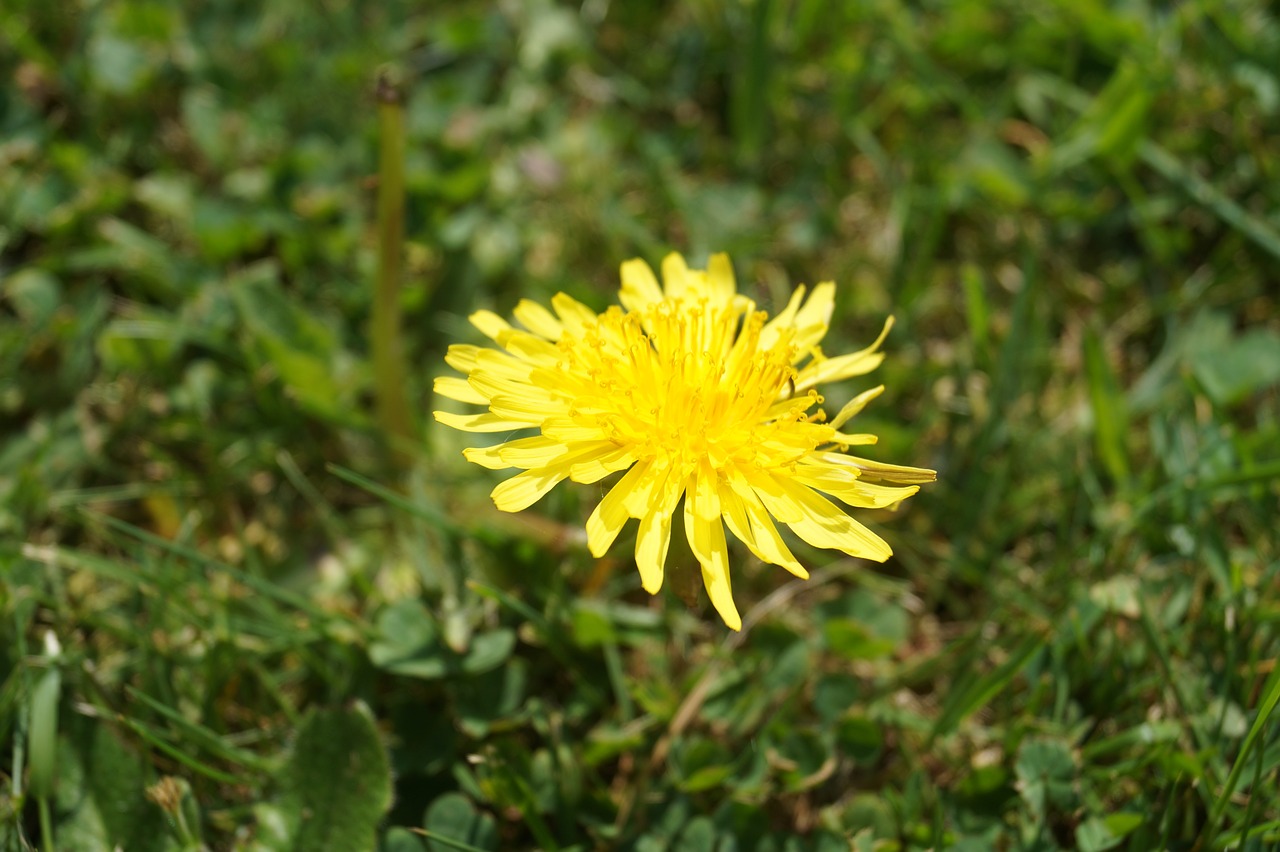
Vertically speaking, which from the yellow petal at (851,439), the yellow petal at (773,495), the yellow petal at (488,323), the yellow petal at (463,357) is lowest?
the yellow petal at (773,495)

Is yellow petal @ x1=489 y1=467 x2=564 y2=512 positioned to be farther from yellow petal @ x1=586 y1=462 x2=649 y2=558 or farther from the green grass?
the green grass

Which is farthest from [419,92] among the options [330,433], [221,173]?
[330,433]

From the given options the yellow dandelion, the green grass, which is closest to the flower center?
the yellow dandelion

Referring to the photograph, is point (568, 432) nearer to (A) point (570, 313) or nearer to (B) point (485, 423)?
(B) point (485, 423)

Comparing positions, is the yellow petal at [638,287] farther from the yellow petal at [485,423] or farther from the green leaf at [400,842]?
the green leaf at [400,842]

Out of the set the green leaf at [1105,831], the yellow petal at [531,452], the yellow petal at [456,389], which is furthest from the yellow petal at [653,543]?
the green leaf at [1105,831]

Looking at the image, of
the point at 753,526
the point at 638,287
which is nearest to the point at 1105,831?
the point at 753,526
